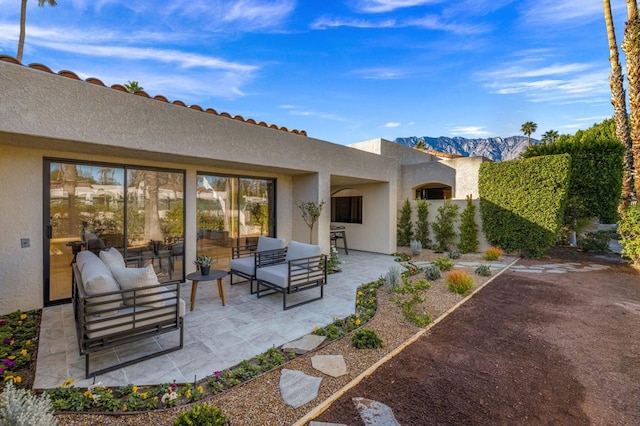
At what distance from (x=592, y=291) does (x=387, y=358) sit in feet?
21.1

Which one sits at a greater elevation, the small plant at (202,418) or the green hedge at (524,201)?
the green hedge at (524,201)

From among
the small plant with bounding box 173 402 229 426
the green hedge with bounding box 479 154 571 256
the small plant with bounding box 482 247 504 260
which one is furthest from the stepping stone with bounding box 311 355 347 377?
the green hedge with bounding box 479 154 571 256

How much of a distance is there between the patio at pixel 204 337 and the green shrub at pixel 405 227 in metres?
A: 7.56

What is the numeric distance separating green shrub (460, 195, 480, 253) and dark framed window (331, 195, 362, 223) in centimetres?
434

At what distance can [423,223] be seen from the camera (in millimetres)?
12258

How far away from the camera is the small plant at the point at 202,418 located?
204cm

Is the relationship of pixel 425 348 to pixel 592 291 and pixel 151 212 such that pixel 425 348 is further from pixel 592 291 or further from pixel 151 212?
pixel 151 212

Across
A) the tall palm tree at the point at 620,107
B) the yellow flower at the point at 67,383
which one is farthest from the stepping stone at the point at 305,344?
the tall palm tree at the point at 620,107

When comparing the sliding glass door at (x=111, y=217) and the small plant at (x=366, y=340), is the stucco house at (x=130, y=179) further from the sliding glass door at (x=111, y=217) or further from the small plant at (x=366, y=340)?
the small plant at (x=366, y=340)

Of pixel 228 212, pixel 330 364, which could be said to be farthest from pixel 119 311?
pixel 228 212

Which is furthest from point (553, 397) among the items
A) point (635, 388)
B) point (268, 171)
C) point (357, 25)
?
point (357, 25)

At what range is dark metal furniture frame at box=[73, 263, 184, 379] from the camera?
287 centimetres

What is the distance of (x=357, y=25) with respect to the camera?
8438mm

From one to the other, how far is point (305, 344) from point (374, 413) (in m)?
1.42
